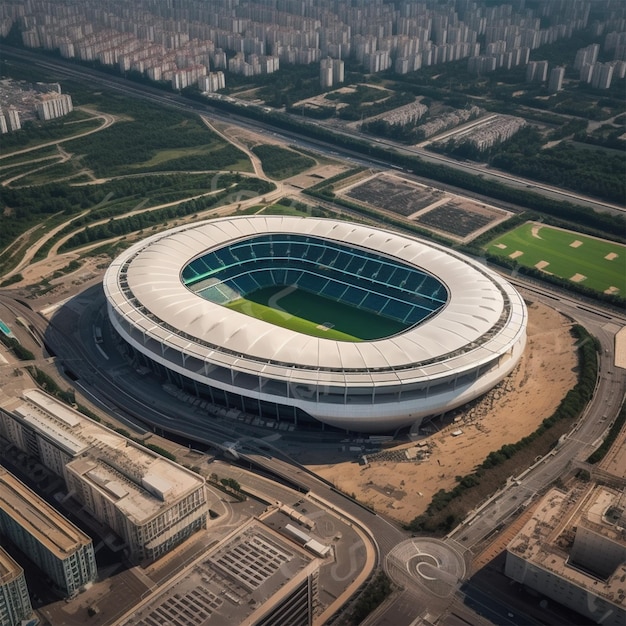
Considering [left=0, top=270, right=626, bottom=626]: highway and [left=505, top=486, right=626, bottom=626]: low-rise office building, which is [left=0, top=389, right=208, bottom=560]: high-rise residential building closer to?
[left=0, top=270, right=626, bottom=626]: highway

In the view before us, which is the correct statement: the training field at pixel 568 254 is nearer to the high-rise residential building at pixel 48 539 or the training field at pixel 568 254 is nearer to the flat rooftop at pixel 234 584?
the flat rooftop at pixel 234 584

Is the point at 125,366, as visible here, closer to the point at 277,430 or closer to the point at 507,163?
the point at 277,430

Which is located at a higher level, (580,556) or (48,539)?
(48,539)

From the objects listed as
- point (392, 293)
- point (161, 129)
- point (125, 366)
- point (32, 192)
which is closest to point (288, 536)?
point (125, 366)

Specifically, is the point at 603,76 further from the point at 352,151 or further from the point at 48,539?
the point at 48,539

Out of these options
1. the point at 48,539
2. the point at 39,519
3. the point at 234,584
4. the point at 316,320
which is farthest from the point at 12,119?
the point at 234,584
